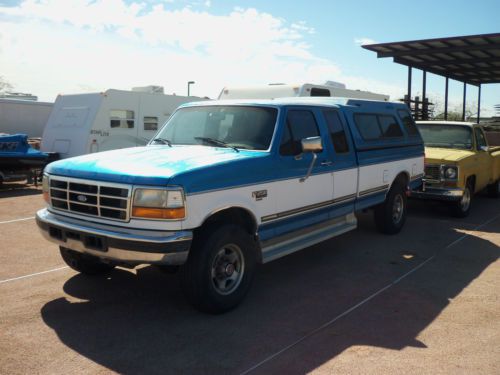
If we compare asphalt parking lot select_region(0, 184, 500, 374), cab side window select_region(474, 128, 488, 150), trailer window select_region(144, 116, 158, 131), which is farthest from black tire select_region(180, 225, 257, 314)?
trailer window select_region(144, 116, 158, 131)

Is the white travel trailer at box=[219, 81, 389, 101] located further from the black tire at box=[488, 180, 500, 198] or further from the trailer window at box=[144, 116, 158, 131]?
the black tire at box=[488, 180, 500, 198]

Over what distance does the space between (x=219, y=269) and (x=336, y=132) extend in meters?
2.73

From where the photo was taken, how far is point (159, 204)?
13.9 feet

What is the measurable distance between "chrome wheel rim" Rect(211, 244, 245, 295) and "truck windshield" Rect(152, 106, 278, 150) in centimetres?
119

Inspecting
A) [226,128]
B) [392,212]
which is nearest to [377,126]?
[392,212]

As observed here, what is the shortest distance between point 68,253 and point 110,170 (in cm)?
134

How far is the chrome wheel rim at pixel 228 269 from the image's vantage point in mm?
4773

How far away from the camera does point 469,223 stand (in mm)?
9375

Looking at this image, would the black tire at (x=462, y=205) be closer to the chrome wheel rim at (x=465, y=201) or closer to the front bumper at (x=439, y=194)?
the chrome wheel rim at (x=465, y=201)

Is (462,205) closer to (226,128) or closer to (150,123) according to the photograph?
(226,128)

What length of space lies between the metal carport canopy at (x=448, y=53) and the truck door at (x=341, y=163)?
1099 cm

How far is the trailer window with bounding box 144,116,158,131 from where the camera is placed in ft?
50.6

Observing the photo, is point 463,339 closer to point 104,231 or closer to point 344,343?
point 344,343

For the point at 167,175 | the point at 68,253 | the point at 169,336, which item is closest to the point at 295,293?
the point at 169,336
